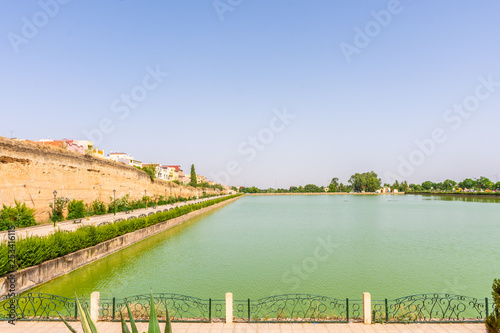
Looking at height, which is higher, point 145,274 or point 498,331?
point 498,331

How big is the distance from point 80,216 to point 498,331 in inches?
1093

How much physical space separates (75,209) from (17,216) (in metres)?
6.32

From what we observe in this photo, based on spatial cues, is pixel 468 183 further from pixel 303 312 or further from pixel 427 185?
pixel 303 312

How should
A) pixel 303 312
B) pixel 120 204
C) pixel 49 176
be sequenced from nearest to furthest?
pixel 303 312 < pixel 49 176 < pixel 120 204

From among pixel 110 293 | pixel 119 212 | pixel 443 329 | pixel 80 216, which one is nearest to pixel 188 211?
pixel 119 212

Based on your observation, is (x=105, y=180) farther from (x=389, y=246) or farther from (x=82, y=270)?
(x=389, y=246)

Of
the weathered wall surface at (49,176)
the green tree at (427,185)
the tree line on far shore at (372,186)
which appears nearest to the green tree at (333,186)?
the tree line on far shore at (372,186)

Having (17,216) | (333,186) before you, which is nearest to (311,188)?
(333,186)

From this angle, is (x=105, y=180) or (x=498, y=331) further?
(x=105, y=180)

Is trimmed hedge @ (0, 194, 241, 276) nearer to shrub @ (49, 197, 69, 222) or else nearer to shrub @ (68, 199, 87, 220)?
shrub @ (49, 197, 69, 222)

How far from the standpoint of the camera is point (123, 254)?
16.1 metres

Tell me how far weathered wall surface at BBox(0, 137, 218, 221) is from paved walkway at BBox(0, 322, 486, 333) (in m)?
15.6

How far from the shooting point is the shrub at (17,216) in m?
18.0

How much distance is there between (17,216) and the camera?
18734mm
